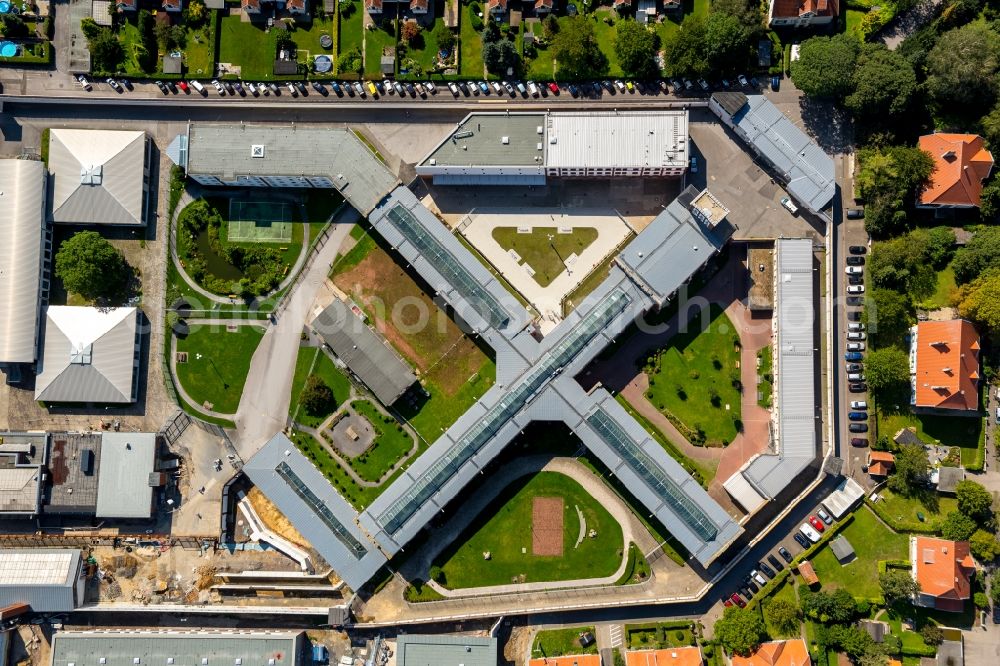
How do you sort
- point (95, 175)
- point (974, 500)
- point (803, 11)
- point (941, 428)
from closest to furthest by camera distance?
1. point (974, 500)
2. point (941, 428)
3. point (803, 11)
4. point (95, 175)

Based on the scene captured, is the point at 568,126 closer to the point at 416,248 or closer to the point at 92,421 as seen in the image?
the point at 416,248

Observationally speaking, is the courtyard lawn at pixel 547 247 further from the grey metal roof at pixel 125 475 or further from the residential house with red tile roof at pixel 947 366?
the grey metal roof at pixel 125 475

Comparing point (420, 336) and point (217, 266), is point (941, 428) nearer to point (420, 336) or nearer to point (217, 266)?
point (420, 336)

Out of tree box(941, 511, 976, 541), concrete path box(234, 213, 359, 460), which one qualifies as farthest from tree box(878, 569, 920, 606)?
concrete path box(234, 213, 359, 460)

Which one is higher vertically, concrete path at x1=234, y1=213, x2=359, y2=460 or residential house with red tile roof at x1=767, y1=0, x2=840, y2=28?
residential house with red tile roof at x1=767, y1=0, x2=840, y2=28

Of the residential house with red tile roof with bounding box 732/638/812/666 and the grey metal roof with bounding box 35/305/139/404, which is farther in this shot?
the grey metal roof with bounding box 35/305/139/404

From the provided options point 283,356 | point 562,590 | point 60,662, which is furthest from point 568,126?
point 60,662

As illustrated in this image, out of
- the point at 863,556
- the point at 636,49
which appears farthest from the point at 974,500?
the point at 636,49

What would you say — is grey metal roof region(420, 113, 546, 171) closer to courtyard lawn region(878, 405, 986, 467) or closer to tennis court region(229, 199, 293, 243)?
tennis court region(229, 199, 293, 243)

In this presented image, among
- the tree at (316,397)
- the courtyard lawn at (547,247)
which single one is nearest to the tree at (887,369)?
the courtyard lawn at (547,247)
